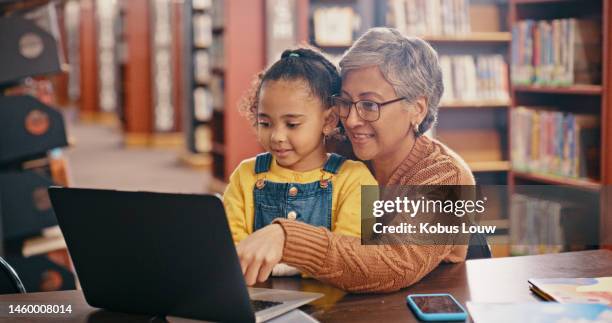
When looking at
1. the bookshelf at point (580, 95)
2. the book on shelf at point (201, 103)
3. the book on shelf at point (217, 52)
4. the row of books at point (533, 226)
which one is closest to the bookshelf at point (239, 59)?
the book on shelf at point (217, 52)

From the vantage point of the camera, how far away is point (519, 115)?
3820mm

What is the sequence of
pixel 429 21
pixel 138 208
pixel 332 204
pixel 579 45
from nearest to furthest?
pixel 138 208, pixel 332 204, pixel 579 45, pixel 429 21

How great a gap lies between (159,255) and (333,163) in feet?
1.35

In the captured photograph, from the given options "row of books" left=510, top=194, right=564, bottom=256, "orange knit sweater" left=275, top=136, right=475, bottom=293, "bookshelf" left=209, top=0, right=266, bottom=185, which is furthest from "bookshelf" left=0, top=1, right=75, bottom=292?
"orange knit sweater" left=275, top=136, right=475, bottom=293

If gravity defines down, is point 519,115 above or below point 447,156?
below

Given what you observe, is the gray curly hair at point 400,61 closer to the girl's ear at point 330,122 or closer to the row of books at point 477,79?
the girl's ear at point 330,122

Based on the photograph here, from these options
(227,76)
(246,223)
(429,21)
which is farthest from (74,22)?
(246,223)

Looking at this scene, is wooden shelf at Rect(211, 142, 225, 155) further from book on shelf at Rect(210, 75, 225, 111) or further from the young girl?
the young girl

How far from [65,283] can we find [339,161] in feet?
6.19

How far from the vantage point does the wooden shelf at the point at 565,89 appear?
3.39m

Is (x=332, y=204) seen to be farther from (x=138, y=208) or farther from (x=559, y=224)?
(x=559, y=224)

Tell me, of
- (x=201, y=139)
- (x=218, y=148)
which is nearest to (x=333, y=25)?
(x=218, y=148)

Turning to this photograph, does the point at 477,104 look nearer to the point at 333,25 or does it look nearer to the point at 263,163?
the point at 333,25

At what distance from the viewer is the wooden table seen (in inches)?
48.4
